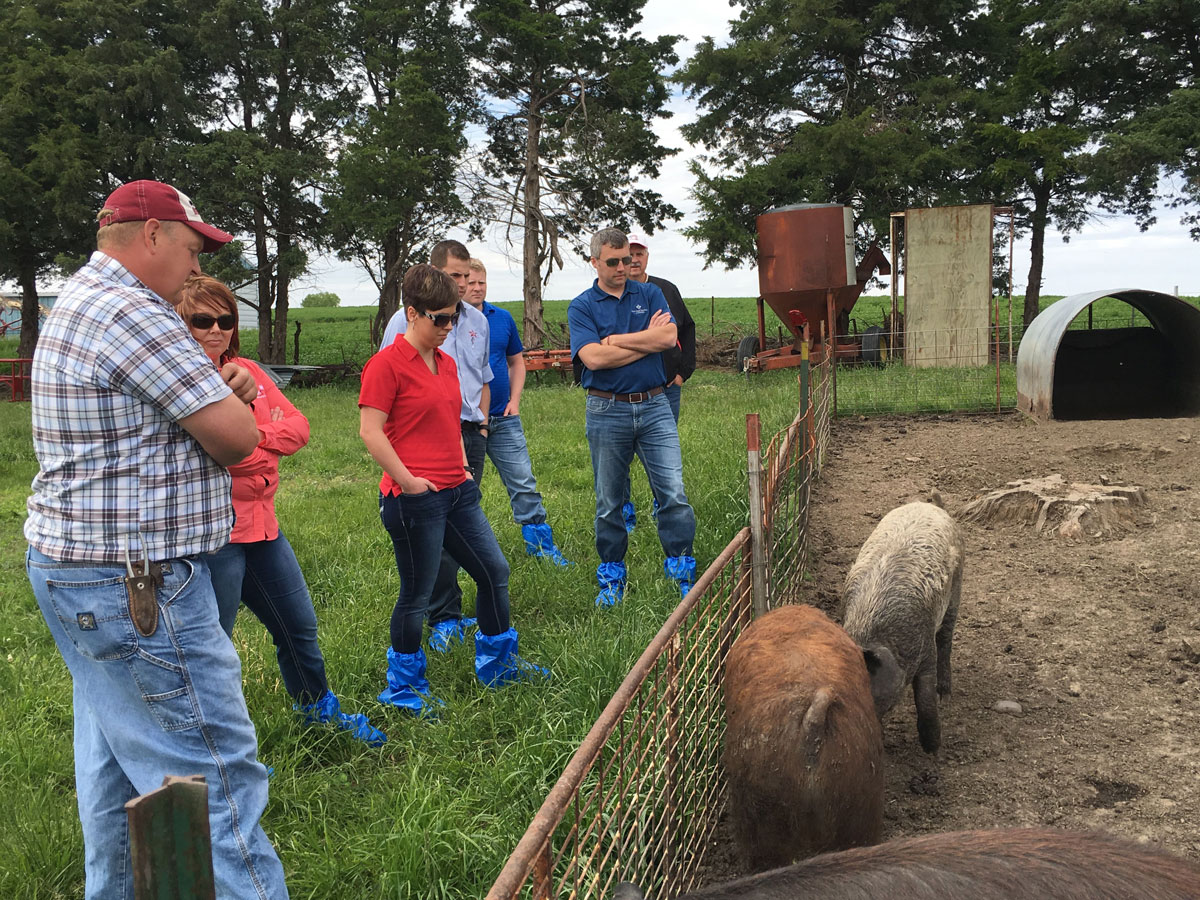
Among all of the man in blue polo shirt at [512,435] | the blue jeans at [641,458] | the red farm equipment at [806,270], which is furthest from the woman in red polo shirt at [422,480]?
the red farm equipment at [806,270]

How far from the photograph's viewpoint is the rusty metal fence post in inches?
36.8

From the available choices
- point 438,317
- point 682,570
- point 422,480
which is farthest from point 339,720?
point 682,570

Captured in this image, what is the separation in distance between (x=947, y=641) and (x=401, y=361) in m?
2.89

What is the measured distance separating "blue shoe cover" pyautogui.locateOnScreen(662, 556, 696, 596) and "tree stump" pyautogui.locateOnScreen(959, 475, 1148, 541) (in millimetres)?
3025

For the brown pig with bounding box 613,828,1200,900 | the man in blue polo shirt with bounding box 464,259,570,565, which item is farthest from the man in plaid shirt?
the man in blue polo shirt with bounding box 464,259,570,565

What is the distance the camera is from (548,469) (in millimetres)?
9148

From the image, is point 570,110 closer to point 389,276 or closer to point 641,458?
point 389,276

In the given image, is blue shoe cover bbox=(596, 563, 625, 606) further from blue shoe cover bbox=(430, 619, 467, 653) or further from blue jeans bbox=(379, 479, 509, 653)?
blue jeans bbox=(379, 479, 509, 653)

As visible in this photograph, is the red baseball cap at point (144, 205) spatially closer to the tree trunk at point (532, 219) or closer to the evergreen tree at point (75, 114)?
the tree trunk at point (532, 219)

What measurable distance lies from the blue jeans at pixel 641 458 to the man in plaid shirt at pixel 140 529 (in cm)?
295

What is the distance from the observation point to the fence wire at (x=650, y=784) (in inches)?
74.5

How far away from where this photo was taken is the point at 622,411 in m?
5.04

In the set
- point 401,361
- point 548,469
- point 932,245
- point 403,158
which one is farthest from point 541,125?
point 401,361

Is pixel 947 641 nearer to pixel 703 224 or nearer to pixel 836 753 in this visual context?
pixel 836 753
